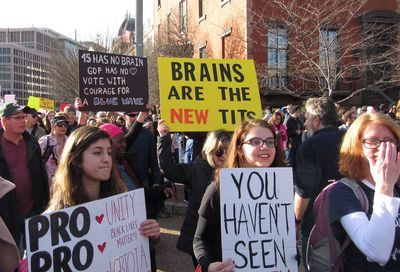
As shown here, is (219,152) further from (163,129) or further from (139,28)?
(139,28)

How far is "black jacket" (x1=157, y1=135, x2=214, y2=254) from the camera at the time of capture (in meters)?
3.46

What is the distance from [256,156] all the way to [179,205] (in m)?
5.64

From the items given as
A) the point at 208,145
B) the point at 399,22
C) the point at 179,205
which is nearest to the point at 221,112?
the point at 208,145

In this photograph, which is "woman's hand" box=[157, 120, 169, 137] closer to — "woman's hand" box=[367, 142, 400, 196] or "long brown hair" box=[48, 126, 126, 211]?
"long brown hair" box=[48, 126, 126, 211]

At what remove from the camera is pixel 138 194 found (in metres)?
2.71

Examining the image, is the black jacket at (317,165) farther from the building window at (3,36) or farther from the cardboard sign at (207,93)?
the building window at (3,36)

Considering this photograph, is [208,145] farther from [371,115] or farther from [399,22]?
[399,22]

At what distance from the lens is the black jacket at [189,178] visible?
3.46m

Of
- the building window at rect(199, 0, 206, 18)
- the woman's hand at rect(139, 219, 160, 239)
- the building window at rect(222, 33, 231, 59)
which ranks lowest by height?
the woman's hand at rect(139, 219, 160, 239)

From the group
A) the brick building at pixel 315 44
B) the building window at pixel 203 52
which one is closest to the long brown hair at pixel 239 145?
the brick building at pixel 315 44

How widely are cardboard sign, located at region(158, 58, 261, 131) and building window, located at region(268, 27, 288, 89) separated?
47.0 feet

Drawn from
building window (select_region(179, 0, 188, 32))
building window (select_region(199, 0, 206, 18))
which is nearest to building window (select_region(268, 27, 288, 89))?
building window (select_region(199, 0, 206, 18))

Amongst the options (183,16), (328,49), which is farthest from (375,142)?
(183,16)

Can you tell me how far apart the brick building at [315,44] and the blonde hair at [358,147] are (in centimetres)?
1359
